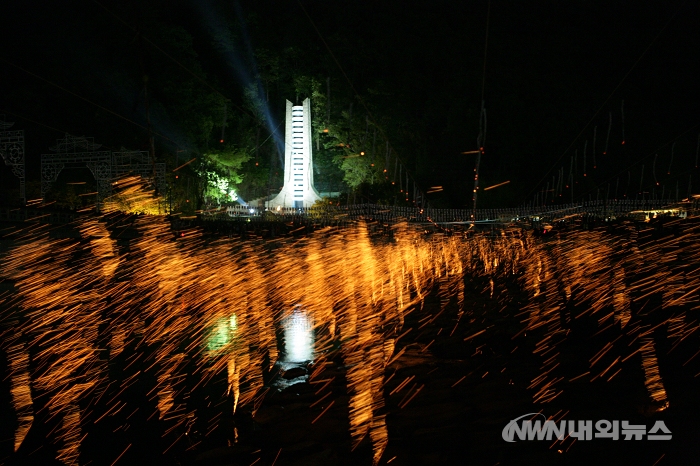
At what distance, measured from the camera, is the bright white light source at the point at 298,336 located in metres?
7.77

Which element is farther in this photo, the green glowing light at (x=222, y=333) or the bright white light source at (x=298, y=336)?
the green glowing light at (x=222, y=333)

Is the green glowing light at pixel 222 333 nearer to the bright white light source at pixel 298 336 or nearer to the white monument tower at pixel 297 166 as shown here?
the bright white light source at pixel 298 336

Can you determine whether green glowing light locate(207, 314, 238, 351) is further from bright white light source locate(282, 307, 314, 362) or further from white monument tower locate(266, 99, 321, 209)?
white monument tower locate(266, 99, 321, 209)

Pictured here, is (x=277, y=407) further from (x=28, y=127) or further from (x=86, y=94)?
(x=86, y=94)

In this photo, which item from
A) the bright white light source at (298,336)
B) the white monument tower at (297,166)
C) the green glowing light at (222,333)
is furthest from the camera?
the white monument tower at (297,166)

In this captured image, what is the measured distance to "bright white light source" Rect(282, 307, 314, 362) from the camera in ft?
25.5

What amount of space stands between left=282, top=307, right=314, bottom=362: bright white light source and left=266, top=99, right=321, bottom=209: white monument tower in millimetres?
33693

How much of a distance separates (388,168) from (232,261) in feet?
86.4

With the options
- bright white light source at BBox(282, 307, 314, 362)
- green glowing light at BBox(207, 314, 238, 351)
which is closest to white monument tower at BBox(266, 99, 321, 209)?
bright white light source at BBox(282, 307, 314, 362)

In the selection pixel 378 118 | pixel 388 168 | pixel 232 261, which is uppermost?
pixel 378 118

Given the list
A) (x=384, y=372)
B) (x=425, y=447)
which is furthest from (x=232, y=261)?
(x=425, y=447)

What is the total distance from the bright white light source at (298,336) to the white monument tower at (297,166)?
3369 centimetres

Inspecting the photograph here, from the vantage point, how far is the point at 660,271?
1530 centimetres

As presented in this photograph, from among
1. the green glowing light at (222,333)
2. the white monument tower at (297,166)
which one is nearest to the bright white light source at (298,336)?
the green glowing light at (222,333)
